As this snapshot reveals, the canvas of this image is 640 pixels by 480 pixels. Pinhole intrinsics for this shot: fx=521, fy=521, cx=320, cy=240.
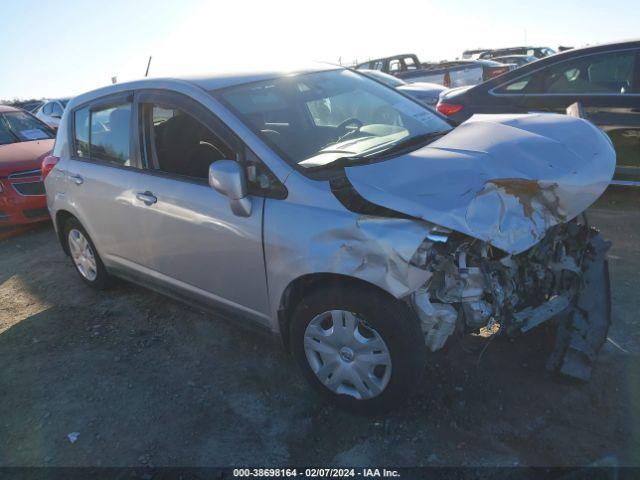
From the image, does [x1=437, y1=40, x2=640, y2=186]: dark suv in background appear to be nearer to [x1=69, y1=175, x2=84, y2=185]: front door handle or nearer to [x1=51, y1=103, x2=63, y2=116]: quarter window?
[x1=69, y1=175, x2=84, y2=185]: front door handle

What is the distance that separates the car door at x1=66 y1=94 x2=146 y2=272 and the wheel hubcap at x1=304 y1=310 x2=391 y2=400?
1.62 meters

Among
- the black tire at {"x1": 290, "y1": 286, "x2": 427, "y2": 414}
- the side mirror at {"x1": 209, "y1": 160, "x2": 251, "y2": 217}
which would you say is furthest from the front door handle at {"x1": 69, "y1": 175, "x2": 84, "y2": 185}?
the black tire at {"x1": 290, "y1": 286, "x2": 427, "y2": 414}

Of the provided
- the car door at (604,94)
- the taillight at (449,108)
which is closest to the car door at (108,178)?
the taillight at (449,108)

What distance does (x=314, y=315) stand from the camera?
2695 mm

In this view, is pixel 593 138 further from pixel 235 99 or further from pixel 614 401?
pixel 235 99

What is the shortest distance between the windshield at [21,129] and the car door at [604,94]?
273 inches

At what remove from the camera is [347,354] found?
8.77 ft

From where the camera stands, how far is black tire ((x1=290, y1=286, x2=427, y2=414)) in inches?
96.0

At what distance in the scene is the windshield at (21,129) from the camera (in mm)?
7699

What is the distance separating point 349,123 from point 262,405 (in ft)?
6.10

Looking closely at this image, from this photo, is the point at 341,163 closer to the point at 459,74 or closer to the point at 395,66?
the point at 459,74

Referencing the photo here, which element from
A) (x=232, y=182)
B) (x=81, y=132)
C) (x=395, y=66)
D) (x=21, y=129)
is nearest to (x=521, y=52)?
(x=395, y=66)

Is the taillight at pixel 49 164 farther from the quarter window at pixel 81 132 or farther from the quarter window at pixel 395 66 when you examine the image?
the quarter window at pixel 395 66

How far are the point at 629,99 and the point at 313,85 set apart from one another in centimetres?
364
